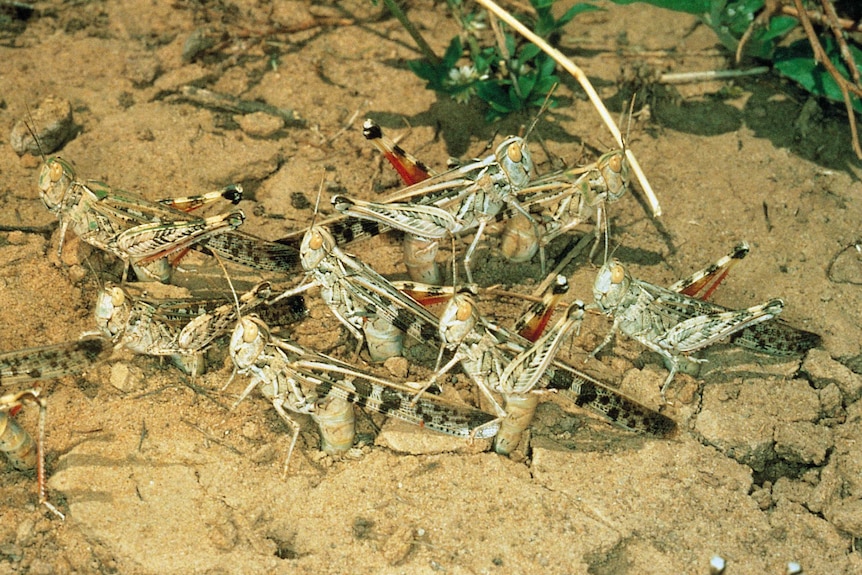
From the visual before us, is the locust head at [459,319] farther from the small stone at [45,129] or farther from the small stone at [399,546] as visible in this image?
the small stone at [45,129]

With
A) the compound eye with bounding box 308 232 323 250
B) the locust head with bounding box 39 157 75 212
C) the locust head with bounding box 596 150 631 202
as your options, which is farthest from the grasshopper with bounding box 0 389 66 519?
the locust head with bounding box 596 150 631 202

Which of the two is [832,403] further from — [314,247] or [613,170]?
[314,247]

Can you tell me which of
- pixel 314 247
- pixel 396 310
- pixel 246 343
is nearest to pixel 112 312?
pixel 246 343

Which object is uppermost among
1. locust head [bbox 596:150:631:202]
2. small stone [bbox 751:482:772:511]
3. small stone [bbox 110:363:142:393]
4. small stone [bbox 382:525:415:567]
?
locust head [bbox 596:150:631:202]

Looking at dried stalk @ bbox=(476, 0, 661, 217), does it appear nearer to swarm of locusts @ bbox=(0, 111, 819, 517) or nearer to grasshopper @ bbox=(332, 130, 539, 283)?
swarm of locusts @ bbox=(0, 111, 819, 517)

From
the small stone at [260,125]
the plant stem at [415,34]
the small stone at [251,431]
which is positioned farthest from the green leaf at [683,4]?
the small stone at [251,431]

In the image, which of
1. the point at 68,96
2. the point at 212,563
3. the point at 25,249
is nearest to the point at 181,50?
the point at 68,96
